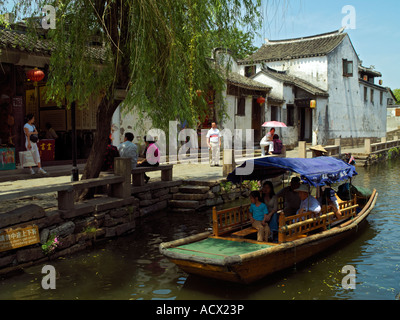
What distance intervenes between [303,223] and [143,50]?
12.7 ft

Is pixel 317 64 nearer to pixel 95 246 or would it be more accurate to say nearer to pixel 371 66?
pixel 371 66

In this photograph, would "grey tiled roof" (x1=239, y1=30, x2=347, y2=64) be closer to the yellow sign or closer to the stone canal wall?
the stone canal wall

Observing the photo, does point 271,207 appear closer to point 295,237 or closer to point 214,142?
point 295,237

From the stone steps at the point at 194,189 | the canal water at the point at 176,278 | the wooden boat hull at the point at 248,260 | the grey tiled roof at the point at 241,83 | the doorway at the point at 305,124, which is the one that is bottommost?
the canal water at the point at 176,278

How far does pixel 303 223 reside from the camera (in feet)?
21.6

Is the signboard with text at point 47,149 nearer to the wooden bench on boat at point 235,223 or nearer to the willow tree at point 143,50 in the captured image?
the willow tree at point 143,50

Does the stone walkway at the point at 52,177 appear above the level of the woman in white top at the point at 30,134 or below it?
below

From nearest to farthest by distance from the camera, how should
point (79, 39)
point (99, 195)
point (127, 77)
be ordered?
point (79, 39) → point (127, 77) → point (99, 195)

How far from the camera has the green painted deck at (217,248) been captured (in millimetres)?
5539

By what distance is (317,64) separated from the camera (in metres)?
26.1

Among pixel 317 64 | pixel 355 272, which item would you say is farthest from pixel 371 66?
pixel 355 272

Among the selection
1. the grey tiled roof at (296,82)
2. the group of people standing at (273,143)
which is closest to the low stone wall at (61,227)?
the group of people standing at (273,143)

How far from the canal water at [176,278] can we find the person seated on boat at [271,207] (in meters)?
0.75
